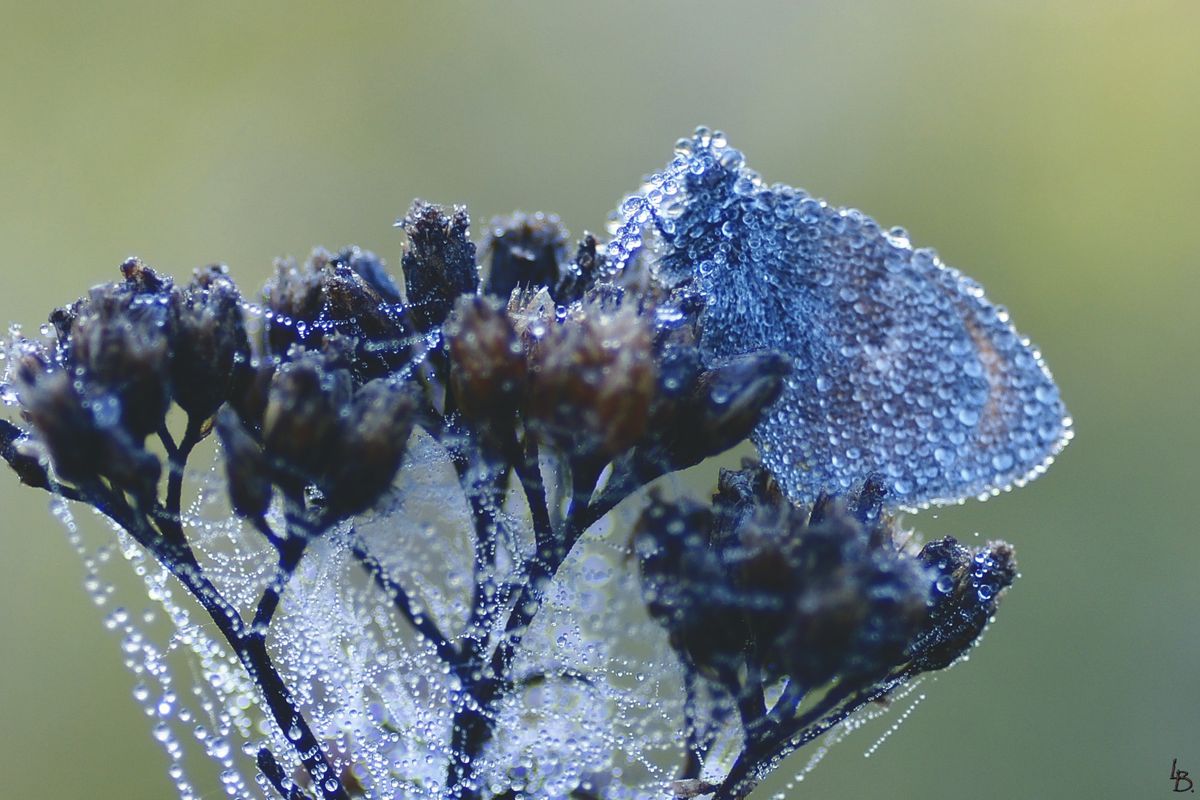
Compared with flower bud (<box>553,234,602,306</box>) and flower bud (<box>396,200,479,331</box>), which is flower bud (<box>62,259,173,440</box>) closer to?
flower bud (<box>396,200,479,331</box>)

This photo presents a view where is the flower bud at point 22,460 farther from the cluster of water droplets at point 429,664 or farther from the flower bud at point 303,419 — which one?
the flower bud at point 303,419

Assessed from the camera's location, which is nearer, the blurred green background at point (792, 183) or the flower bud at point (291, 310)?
the flower bud at point (291, 310)

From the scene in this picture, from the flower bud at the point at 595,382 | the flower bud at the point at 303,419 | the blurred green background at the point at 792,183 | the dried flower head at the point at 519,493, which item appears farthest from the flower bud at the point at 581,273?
the blurred green background at the point at 792,183

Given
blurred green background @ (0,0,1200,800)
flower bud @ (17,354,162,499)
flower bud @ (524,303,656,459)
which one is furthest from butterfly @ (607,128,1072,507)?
blurred green background @ (0,0,1200,800)

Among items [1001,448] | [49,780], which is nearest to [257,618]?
[1001,448]

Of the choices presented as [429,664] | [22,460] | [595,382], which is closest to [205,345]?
[22,460]

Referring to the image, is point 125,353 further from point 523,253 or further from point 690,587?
point 690,587
